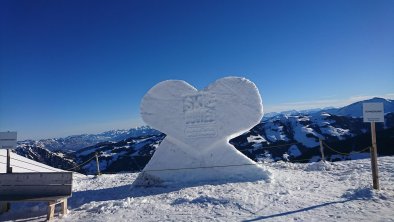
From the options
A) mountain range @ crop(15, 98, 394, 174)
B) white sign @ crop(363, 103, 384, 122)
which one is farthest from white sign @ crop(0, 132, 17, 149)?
mountain range @ crop(15, 98, 394, 174)

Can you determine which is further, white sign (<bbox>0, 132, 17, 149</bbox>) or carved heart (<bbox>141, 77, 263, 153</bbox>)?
carved heart (<bbox>141, 77, 263, 153</bbox>)

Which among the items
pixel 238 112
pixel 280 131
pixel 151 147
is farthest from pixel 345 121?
pixel 238 112

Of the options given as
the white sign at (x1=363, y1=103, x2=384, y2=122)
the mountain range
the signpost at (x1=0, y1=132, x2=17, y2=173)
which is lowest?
the mountain range

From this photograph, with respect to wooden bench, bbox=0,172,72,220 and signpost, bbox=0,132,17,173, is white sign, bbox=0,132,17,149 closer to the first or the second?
signpost, bbox=0,132,17,173

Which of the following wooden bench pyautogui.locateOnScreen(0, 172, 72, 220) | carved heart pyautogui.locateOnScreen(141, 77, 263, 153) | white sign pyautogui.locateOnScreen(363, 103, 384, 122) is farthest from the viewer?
carved heart pyautogui.locateOnScreen(141, 77, 263, 153)

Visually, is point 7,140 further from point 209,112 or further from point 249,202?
point 249,202

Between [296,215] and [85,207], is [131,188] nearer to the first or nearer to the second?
[85,207]

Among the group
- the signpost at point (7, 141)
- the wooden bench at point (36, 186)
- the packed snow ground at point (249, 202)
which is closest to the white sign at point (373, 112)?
the packed snow ground at point (249, 202)
